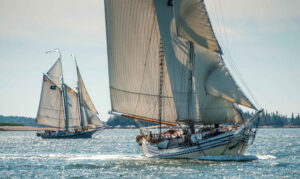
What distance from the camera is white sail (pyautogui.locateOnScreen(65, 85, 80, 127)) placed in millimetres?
109000

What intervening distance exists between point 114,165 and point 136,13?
572 inches

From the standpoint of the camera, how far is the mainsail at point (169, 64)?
43.5m

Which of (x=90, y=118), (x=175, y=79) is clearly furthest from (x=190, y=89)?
(x=90, y=118)

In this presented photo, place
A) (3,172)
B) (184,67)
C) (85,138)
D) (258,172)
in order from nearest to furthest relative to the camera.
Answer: (258,172) < (3,172) < (184,67) < (85,138)

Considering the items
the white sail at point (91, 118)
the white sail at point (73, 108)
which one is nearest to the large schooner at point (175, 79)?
the white sail at point (91, 118)

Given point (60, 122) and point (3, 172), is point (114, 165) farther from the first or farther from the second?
point (60, 122)

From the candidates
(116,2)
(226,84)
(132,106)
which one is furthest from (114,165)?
(116,2)

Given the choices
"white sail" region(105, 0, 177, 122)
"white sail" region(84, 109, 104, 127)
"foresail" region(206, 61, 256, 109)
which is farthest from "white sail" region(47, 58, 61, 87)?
"foresail" region(206, 61, 256, 109)

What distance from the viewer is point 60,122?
111 metres

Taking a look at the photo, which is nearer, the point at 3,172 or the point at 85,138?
the point at 3,172

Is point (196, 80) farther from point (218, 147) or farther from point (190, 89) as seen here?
point (218, 147)

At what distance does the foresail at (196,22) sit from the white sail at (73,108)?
67.8 m

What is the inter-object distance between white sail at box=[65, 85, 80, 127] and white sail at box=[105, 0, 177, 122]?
5864cm

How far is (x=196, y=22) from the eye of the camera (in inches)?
1704
